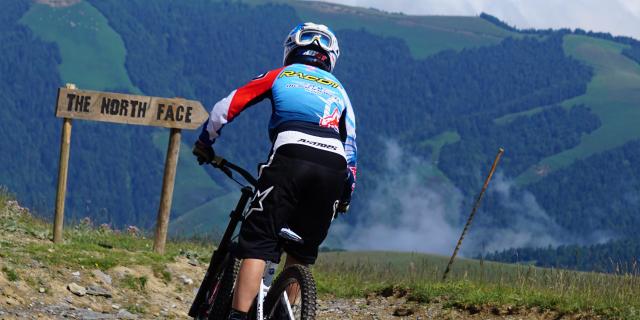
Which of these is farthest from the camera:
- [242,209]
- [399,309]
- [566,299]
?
[399,309]

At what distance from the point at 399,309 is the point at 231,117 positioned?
6.62 metres

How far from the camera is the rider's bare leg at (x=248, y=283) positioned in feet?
22.5

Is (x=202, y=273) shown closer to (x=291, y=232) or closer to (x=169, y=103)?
(x=169, y=103)

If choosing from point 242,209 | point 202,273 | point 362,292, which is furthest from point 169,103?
point 242,209

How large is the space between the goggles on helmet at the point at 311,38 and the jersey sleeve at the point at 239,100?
34 centimetres

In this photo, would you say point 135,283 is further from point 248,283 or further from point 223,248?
point 248,283

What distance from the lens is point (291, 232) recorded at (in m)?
6.88

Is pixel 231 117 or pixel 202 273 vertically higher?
pixel 231 117

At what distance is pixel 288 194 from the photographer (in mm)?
6777

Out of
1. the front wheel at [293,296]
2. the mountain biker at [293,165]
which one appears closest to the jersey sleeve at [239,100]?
the mountain biker at [293,165]

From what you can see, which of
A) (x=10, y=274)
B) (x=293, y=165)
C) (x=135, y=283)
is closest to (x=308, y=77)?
(x=293, y=165)

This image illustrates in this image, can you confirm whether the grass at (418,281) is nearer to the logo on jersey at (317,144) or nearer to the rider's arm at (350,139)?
the rider's arm at (350,139)

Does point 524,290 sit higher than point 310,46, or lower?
lower

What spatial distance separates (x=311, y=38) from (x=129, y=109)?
8409 mm
